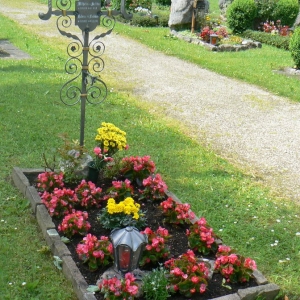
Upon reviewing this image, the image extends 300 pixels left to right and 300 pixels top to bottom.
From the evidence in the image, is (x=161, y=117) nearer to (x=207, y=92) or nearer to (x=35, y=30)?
(x=207, y=92)

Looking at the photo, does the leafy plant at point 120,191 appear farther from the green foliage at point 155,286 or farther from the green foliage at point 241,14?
the green foliage at point 241,14

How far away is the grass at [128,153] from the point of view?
440cm

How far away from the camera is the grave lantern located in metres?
3.94

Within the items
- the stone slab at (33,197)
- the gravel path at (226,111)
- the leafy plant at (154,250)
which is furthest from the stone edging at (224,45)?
the leafy plant at (154,250)

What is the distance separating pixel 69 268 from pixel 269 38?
12251 mm

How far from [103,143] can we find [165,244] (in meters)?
1.33

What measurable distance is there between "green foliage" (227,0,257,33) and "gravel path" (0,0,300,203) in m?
3.97

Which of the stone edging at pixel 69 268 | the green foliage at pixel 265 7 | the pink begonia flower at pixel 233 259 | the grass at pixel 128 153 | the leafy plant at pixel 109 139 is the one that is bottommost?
the grass at pixel 128 153

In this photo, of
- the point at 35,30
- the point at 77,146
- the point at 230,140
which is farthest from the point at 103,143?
the point at 35,30

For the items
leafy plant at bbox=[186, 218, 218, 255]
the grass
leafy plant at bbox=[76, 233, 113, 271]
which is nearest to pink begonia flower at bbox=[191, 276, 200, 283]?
leafy plant at bbox=[186, 218, 218, 255]

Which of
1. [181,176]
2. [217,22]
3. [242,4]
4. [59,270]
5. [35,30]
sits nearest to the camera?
[59,270]

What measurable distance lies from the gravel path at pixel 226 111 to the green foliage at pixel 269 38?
3765 millimetres

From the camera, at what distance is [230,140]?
760cm

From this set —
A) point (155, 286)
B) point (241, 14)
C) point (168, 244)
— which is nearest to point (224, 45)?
point (241, 14)
